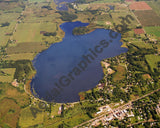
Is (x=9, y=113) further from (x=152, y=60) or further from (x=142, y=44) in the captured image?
(x=142, y=44)

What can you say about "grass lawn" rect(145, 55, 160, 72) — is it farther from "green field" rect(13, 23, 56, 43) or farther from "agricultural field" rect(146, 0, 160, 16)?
"agricultural field" rect(146, 0, 160, 16)

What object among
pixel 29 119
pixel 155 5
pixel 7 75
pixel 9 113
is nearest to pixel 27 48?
pixel 7 75

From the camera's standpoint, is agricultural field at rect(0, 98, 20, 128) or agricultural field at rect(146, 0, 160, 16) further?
agricultural field at rect(146, 0, 160, 16)

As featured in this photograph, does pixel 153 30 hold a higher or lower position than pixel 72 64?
higher

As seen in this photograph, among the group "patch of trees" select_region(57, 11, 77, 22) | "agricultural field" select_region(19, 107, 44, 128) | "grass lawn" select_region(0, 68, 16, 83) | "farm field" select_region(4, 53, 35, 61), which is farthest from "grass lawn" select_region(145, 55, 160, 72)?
"patch of trees" select_region(57, 11, 77, 22)

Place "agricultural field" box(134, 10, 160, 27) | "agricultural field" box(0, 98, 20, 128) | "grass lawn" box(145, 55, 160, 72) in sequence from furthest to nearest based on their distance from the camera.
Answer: "agricultural field" box(134, 10, 160, 27), "grass lawn" box(145, 55, 160, 72), "agricultural field" box(0, 98, 20, 128)

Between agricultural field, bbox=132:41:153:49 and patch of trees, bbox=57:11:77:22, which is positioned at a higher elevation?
patch of trees, bbox=57:11:77:22

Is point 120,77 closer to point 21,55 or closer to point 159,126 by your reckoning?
point 159,126
